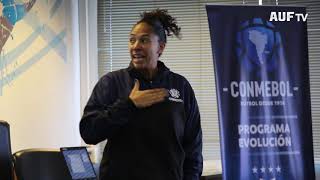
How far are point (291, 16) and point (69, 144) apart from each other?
70.3 inches

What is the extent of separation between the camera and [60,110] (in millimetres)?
3285

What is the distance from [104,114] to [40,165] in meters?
0.65

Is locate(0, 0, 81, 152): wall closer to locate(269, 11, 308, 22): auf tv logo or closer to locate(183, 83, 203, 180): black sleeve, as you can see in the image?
locate(183, 83, 203, 180): black sleeve

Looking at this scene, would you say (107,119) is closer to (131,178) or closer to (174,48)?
(131,178)

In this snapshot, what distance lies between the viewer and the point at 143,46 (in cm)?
186

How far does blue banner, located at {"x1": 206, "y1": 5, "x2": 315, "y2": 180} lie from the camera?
9.30ft

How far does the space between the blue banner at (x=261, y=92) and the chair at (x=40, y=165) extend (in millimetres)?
1011

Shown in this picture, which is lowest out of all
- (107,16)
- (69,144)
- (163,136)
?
(69,144)

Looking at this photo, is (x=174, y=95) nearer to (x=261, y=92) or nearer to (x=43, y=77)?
(x=261, y=92)

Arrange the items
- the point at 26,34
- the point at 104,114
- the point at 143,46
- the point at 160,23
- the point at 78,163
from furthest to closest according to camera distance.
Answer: the point at 26,34 → the point at 78,163 → the point at 160,23 → the point at 143,46 → the point at 104,114

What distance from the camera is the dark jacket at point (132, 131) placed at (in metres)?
1.70

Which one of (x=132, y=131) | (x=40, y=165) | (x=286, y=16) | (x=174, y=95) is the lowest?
(x=40, y=165)

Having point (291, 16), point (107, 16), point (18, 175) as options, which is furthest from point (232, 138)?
point (107, 16)

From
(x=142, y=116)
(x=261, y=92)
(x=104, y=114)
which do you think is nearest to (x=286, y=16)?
(x=261, y=92)
